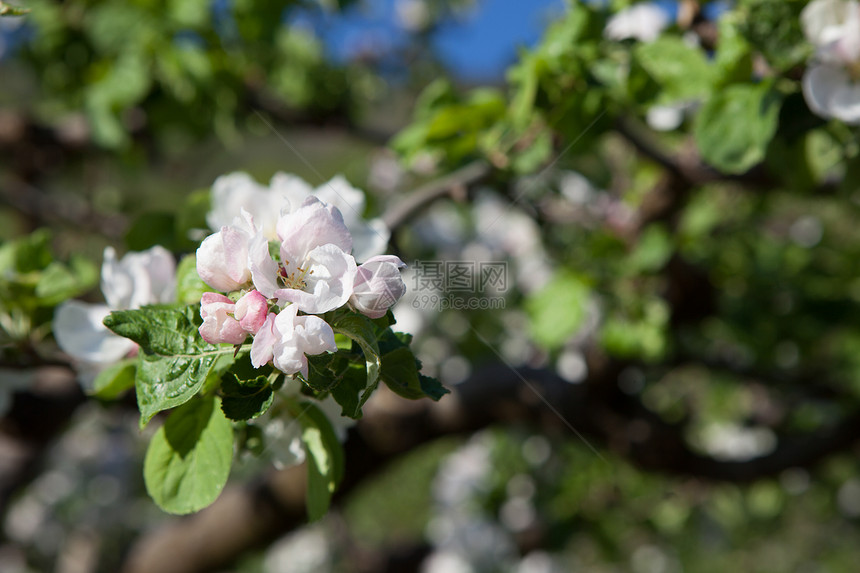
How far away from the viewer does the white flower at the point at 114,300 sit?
59 cm

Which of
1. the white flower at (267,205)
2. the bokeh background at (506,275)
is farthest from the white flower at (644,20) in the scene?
the white flower at (267,205)

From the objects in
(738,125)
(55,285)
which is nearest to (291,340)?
(55,285)

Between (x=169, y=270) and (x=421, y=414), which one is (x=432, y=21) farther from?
(x=169, y=270)

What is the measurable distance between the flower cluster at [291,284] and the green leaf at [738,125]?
0.46m

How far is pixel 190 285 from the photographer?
51 cm

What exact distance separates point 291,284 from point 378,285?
7 cm

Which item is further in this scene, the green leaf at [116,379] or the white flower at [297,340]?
the green leaf at [116,379]

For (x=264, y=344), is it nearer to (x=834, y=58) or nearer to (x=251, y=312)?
(x=251, y=312)

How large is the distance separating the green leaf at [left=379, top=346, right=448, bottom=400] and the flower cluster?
0.13 ft

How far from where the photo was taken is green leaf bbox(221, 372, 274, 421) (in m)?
0.43

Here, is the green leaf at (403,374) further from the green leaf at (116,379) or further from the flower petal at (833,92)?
the flower petal at (833,92)

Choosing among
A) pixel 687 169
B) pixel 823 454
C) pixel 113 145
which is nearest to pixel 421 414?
Answer: pixel 687 169

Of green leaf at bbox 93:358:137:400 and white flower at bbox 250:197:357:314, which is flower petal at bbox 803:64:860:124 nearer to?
white flower at bbox 250:197:357:314

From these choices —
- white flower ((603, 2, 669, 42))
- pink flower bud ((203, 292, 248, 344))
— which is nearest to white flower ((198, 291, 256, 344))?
pink flower bud ((203, 292, 248, 344))
